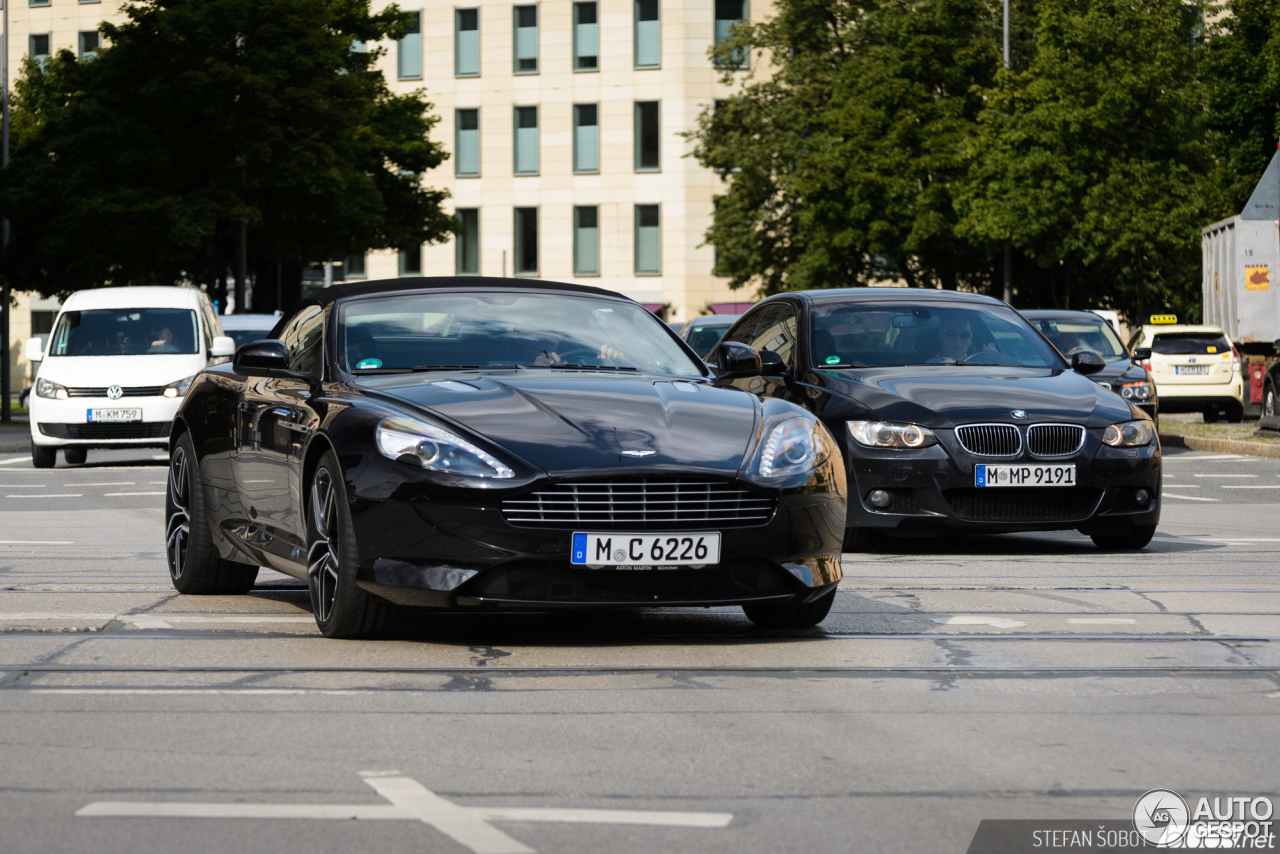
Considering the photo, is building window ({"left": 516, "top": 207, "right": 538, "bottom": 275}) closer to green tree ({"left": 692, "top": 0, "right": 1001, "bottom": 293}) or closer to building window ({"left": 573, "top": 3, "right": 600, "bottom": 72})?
building window ({"left": 573, "top": 3, "right": 600, "bottom": 72})

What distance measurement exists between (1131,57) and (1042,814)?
3938cm

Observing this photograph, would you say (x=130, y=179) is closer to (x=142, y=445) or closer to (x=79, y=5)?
(x=142, y=445)

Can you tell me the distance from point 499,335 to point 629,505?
1558mm

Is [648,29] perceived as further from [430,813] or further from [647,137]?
[430,813]

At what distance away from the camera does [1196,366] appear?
31.8 meters

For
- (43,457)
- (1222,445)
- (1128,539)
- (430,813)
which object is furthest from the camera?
(1222,445)

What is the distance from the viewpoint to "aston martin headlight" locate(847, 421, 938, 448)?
1055cm

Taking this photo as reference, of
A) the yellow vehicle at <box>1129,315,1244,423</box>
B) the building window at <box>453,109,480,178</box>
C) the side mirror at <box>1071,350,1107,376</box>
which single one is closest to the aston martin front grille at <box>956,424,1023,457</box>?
the side mirror at <box>1071,350,1107,376</box>

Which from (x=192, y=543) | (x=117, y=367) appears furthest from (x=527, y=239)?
(x=192, y=543)

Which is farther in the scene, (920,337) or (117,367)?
(117,367)

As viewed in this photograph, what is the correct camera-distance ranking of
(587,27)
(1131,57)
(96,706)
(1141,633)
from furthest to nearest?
(587,27) → (1131,57) → (1141,633) → (96,706)

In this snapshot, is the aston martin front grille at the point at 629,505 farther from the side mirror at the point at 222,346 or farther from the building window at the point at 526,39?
the building window at the point at 526,39

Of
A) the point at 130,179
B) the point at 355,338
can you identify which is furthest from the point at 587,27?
the point at 355,338

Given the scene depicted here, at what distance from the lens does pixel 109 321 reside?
78.2 feet
